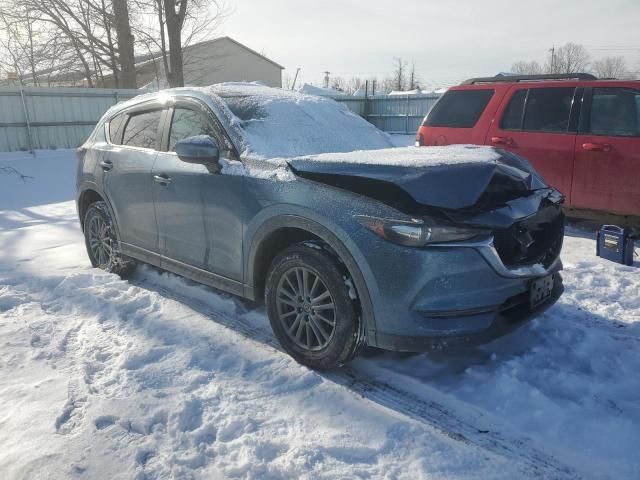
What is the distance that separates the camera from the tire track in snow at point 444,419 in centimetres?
225

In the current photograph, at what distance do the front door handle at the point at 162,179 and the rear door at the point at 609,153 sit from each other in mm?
4534

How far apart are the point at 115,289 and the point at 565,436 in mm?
3596

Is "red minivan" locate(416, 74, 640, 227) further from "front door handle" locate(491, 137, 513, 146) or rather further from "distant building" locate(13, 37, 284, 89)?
"distant building" locate(13, 37, 284, 89)

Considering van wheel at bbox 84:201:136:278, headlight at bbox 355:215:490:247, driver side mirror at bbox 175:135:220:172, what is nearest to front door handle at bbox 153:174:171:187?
driver side mirror at bbox 175:135:220:172

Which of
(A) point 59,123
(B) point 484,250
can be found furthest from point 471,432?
(A) point 59,123

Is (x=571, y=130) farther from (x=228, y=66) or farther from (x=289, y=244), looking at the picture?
(x=228, y=66)

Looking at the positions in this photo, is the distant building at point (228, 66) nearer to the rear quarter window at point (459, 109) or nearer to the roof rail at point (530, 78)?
the rear quarter window at point (459, 109)

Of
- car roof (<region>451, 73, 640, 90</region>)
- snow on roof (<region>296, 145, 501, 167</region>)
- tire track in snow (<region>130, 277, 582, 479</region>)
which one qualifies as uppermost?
car roof (<region>451, 73, 640, 90</region>)

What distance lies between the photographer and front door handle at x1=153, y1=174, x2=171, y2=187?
3.84 meters

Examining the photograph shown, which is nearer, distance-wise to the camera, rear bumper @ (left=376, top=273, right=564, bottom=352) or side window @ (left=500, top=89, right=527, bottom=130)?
rear bumper @ (left=376, top=273, right=564, bottom=352)

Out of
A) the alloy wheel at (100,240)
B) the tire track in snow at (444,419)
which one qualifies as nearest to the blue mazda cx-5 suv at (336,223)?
the tire track in snow at (444,419)

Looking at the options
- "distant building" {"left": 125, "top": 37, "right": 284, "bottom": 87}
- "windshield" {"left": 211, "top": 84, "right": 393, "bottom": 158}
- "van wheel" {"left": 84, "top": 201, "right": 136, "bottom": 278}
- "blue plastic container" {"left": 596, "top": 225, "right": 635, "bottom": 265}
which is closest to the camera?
"windshield" {"left": 211, "top": 84, "right": 393, "bottom": 158}

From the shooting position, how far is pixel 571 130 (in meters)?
5.77

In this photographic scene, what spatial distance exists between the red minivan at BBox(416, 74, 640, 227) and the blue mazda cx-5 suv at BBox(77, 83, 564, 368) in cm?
265
